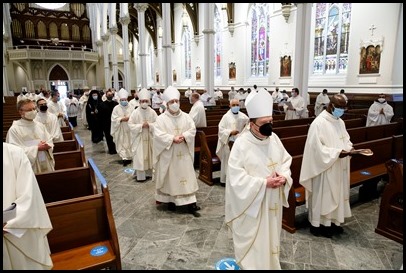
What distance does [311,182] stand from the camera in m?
3.98

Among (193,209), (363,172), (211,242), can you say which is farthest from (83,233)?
(363,172)

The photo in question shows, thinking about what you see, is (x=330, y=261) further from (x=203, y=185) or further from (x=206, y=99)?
(x=206, y=99)

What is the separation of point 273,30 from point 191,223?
15963mm

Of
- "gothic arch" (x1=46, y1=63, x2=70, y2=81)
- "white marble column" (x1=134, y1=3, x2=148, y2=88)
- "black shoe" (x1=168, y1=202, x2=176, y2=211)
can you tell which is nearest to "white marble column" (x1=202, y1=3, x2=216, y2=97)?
"white marble column" (x1=134, y1=3, x2=148, y2=88)

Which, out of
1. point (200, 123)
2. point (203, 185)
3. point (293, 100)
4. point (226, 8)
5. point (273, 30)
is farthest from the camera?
point (226, 8)

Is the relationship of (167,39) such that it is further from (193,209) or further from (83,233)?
(83,233)

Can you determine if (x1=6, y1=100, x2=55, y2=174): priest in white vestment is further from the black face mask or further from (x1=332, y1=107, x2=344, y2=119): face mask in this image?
(x1=332, y1=107, x2=344, y2=119): face mask

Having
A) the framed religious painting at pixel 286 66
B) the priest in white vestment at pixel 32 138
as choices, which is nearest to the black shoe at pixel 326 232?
the priest in white vestment at pixel 32 138

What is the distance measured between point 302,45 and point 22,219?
11.0 m

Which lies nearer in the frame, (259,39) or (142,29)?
(142,29)

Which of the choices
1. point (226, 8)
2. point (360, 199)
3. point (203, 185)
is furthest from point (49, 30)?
point (360, 199)

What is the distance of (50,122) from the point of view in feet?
19.9

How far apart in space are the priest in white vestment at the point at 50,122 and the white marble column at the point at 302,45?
8.75 m

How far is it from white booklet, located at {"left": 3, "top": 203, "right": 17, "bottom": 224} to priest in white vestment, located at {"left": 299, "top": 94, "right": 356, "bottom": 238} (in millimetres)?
3332
